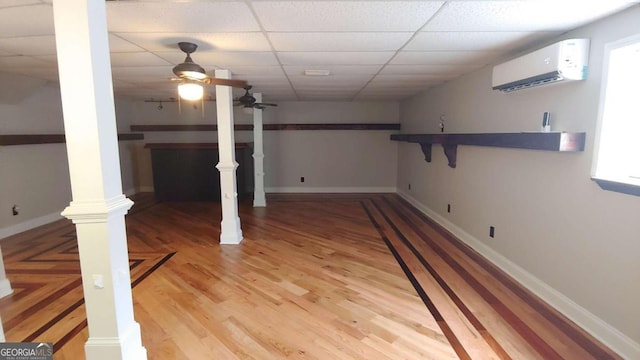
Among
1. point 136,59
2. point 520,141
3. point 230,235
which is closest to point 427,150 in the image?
point 520,141

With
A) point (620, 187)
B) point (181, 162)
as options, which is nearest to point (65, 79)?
point (620, 187)

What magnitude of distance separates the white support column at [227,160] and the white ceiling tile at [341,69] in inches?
29.5

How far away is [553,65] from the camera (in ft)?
6.80

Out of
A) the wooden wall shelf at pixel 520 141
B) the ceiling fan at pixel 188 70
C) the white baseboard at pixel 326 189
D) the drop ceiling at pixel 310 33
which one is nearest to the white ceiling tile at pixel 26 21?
the drop ceiling at pixel 310 33

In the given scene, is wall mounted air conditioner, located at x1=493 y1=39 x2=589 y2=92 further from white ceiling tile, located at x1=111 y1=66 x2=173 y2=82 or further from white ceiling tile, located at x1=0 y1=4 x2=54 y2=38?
white ceiling tile, located at x1=111 y1=66 x2=173 y2=82

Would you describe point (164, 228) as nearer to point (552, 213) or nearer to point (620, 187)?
point (552, 213)

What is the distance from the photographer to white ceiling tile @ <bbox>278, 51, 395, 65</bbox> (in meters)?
2.79

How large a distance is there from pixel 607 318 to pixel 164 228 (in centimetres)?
475

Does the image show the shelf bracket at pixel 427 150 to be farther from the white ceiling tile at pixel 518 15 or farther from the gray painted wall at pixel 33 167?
the gray painted wall at pixel 33 167

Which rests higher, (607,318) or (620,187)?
(620,187)

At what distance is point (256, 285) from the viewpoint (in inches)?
105

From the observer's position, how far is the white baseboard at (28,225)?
3.94m

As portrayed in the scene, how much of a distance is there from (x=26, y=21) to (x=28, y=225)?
3.56m

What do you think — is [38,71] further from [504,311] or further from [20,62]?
[504,311]
